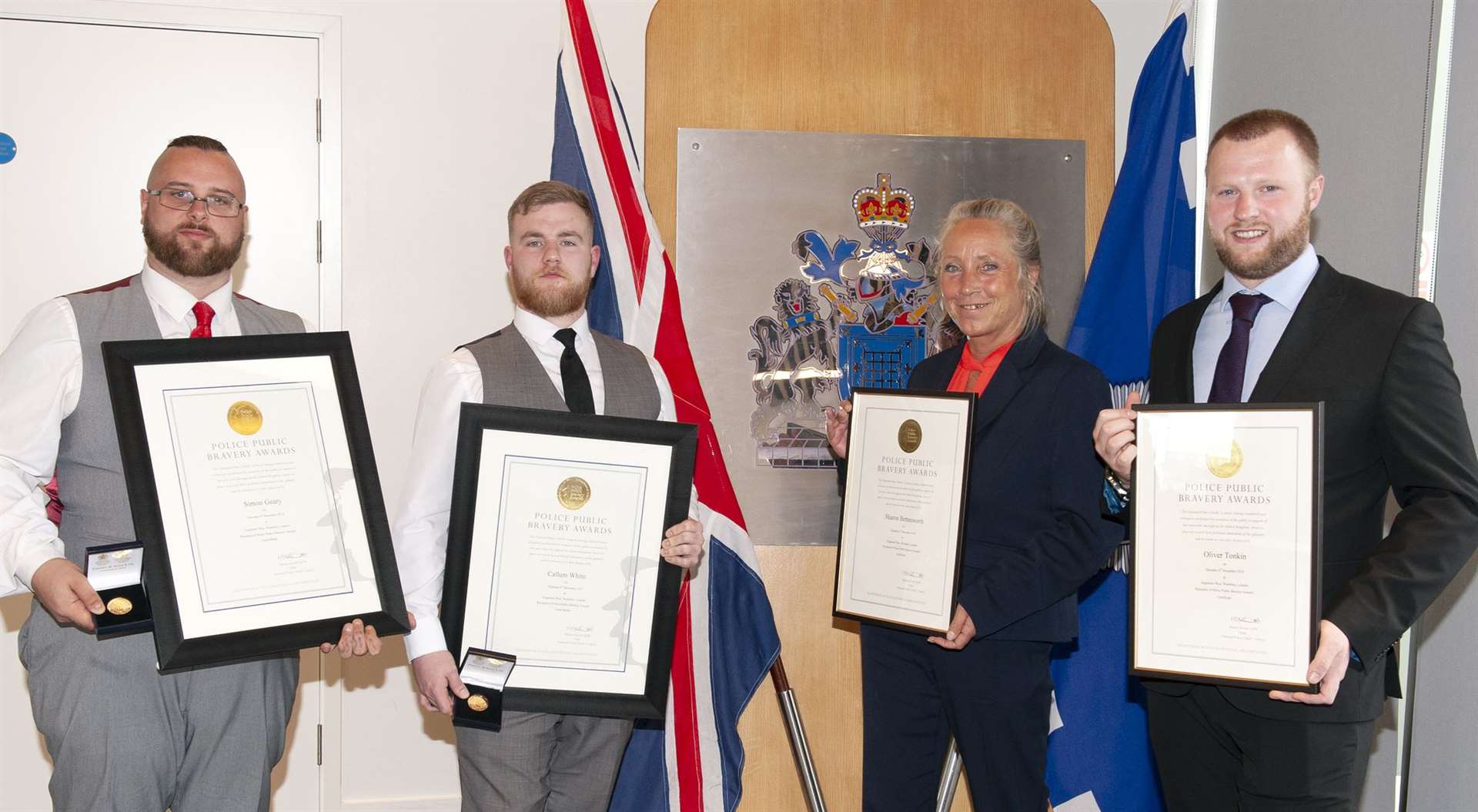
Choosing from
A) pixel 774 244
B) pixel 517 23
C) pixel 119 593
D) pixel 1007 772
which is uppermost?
pixel 517 23

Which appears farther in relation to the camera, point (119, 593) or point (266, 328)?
point (266, 328)

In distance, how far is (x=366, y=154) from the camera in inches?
130

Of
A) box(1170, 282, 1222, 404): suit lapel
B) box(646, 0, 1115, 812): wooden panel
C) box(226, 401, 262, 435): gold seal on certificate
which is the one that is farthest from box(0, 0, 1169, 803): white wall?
box(1170, 282, 1222, 404): suit lapel

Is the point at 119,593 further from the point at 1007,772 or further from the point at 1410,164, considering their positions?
the point at 1410,164

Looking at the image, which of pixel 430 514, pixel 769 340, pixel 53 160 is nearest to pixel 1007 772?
pixel 430 514

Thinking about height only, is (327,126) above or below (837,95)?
below

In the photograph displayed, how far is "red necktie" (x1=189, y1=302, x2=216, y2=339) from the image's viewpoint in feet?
6.69

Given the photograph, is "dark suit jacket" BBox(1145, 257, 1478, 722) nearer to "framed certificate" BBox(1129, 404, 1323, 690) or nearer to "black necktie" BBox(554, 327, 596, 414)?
"framed certificate" BBox(1129, 404, 1323, 690)

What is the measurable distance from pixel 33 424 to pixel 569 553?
95 cm

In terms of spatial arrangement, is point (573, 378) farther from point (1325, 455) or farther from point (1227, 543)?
point (1325, 455)

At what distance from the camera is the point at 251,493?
1.89 m

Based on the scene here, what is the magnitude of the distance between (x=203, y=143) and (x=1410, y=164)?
2.56 meters

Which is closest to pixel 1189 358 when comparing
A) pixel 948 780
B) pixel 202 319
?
pixel 948 780

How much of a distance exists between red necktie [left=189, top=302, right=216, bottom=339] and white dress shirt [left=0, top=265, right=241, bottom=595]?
0.19 m
